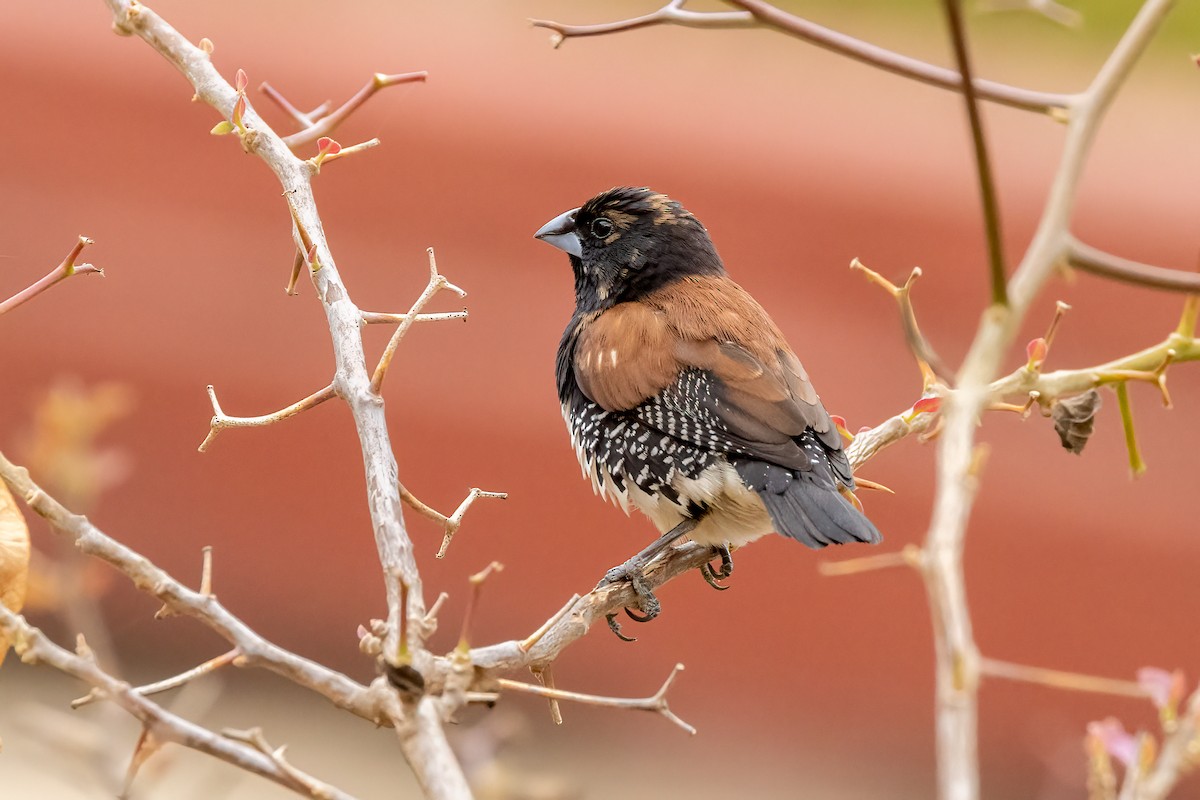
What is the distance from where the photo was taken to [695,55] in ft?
17.5

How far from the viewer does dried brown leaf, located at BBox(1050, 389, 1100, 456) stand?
1956 millimetres

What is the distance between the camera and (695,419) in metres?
2.79

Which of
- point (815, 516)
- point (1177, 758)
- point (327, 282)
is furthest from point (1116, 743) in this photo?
point (815, 516)

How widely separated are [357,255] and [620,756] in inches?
88.3

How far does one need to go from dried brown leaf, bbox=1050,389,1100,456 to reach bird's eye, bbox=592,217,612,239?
1.53 metres

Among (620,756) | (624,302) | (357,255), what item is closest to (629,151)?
(357,255)

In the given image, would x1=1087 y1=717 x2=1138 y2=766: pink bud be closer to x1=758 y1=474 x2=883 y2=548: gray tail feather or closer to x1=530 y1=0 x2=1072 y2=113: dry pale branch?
x1=530 y1=0 x2=1072 y2=113: dry pale branch

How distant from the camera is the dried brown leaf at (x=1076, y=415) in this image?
1956 millimetres

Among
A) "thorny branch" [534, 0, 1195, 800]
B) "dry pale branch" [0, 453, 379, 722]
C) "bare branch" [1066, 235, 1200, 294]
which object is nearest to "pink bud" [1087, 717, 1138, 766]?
"thorny branch" [534, 0, 1195, 800]

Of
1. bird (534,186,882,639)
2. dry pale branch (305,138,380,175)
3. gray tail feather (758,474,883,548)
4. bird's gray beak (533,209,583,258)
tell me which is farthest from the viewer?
bird's gray beak (533,209,583,258)

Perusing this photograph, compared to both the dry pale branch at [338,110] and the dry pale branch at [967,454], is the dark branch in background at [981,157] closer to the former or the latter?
the dry pale branch at [967,454]

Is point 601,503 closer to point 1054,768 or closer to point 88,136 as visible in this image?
point 1054,768

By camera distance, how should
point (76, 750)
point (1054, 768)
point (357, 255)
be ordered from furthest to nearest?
1. point (357, 255)
2. point (1054, 768)
3. point (76, 750)

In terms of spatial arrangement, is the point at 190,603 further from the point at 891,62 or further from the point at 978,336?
the point at 891,62
